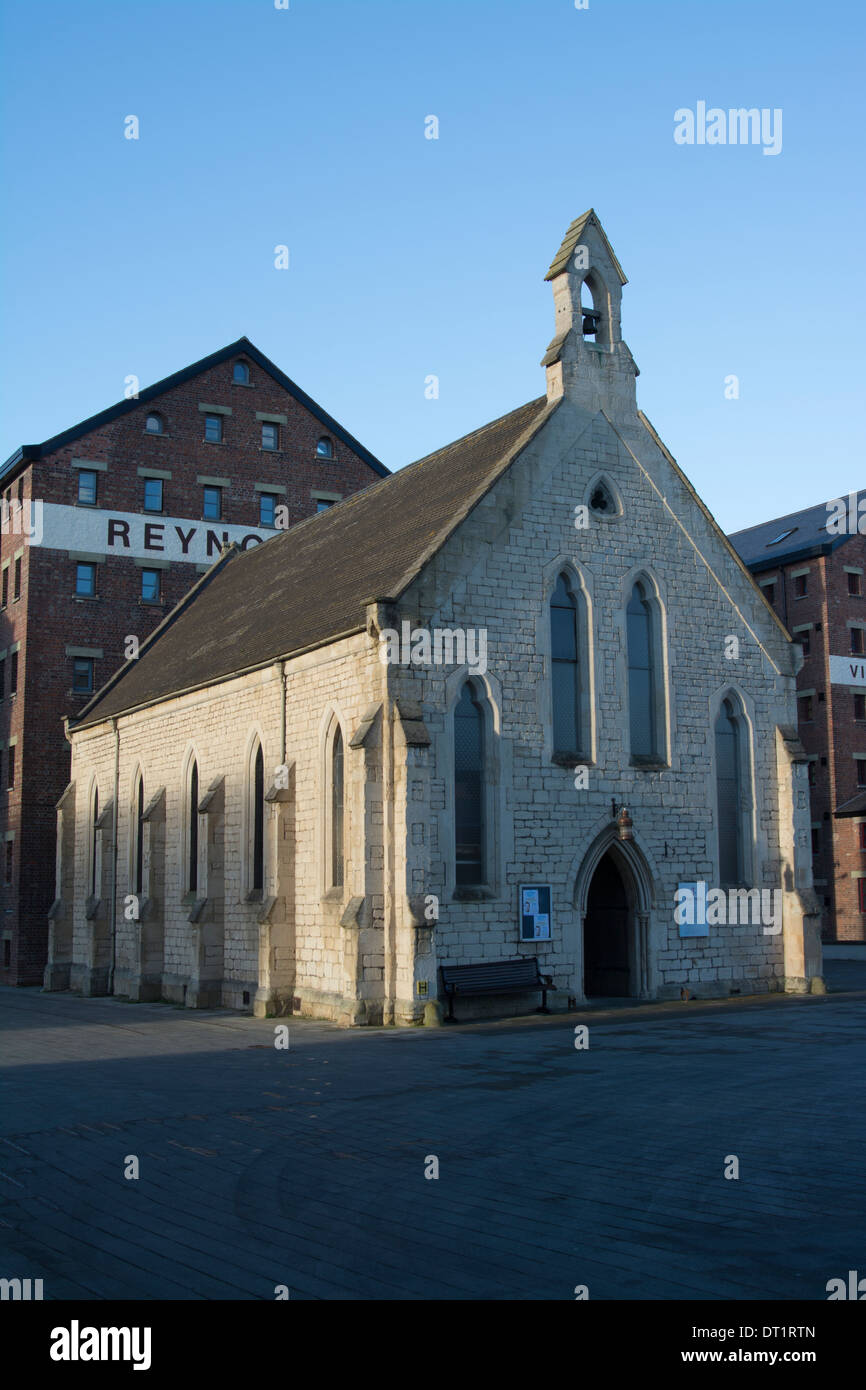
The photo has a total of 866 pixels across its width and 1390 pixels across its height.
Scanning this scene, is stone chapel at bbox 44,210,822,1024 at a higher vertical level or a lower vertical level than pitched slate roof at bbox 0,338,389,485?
lower

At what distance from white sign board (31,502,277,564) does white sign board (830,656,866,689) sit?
23.0m

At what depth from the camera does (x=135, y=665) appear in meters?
37.7

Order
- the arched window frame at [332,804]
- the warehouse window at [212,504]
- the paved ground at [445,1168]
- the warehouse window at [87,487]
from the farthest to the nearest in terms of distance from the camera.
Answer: the warehouse window at [212,504], the warehouse window at [87,487], the arched window frame at [332,804], the paved ground at [445,1168]

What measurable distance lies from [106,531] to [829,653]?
28.1m

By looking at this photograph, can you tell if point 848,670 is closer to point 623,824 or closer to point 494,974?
point 623,824

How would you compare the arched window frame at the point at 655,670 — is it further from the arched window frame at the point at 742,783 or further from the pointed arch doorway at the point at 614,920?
the pointed arch doorway at the point at 614,920

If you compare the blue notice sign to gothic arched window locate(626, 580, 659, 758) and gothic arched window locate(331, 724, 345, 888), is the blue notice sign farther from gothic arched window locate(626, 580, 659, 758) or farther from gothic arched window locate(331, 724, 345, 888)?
gothic arched window locate(626, 580, 659, 758)

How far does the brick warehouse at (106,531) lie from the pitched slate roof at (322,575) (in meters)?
2.33

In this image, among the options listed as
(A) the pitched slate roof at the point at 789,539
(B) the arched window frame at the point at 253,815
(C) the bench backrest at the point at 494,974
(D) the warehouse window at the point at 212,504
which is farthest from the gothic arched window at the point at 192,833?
(A) the pitched slate roof at the point at 789,539

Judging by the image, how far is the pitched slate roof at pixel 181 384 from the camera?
3981 cm

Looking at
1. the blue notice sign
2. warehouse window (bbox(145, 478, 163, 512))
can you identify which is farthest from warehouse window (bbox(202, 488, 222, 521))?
the blue notice sign

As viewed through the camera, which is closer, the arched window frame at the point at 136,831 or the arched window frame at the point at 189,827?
the arched window frame at the point at 189,827

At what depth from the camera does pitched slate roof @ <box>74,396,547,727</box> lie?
23.9 metres
